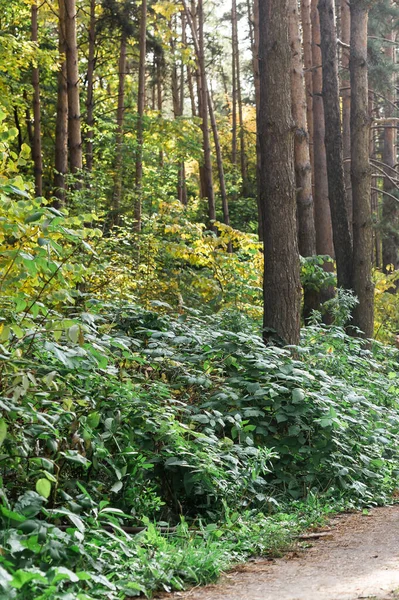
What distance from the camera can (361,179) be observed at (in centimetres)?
1405

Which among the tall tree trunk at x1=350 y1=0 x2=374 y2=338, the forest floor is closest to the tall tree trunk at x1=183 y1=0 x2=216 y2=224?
the tall tree trunk at x1=350 y1=0 x2=374 y2=338

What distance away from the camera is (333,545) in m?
5.15

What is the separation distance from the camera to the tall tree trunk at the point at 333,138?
1467 cm

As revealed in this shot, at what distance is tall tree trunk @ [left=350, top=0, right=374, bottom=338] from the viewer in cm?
1365

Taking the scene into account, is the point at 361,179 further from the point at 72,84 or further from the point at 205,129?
the point at 205,129

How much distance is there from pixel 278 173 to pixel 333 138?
21.2ft

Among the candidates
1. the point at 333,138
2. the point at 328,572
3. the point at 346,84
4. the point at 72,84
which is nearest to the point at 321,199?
the point at 333,138

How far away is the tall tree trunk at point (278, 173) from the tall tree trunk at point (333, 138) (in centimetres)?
580

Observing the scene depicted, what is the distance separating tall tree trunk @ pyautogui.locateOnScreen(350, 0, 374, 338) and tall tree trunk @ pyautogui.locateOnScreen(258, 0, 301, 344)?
16.3 feet

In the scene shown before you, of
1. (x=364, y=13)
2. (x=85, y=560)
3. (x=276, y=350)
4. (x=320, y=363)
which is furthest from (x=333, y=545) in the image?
(x=364, y=13)

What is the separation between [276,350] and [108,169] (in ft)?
52.8

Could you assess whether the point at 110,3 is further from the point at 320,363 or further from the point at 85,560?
the point at 85,560

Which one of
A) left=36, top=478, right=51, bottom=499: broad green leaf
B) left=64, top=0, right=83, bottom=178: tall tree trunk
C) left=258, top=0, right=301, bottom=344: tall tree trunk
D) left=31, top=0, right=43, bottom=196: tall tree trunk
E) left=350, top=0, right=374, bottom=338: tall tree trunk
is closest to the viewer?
left=36, top=478, right=51, bottom=499: broad green leaf

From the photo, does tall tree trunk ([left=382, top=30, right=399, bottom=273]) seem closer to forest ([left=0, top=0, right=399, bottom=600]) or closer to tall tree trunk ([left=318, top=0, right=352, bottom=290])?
tall tree trunk ([left=318, top=0, right=352, bottom=290])
